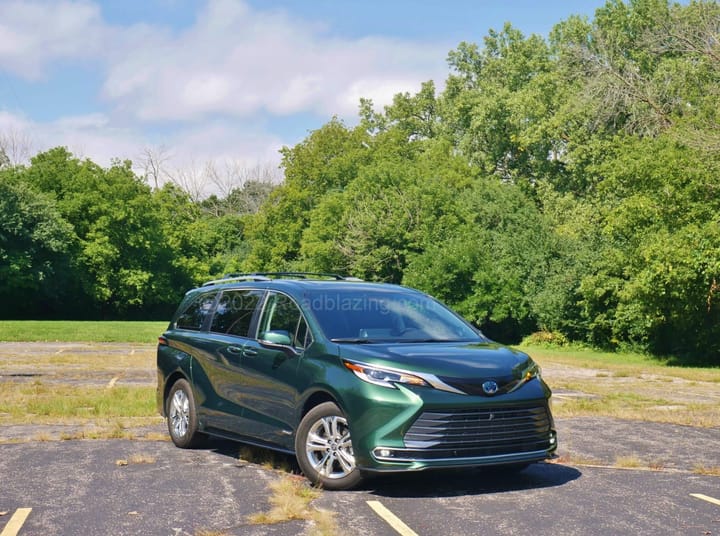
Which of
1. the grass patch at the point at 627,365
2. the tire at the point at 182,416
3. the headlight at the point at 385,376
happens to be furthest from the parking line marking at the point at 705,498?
the grass patch at the point at 627,365

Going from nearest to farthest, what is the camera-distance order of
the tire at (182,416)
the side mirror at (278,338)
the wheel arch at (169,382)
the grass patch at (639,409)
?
1. the side mirror at (278,338)
2. the tire at (182,416)
3. the wheel arch at (169,382)
4. the grass patch at (639,409)

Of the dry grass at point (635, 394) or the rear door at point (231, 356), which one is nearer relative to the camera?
the rear door at point (231, 356)

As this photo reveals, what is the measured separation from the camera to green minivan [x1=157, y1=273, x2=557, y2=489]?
745 centimetres

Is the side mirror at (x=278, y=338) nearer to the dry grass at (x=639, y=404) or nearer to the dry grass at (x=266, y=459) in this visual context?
the dry grass at (x=266, y=459)

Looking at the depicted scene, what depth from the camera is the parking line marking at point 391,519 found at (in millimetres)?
6297

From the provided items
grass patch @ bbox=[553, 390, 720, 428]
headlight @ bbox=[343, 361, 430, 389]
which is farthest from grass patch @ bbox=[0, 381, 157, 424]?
grass patch @ bbox=[553, 390, 720, 428]

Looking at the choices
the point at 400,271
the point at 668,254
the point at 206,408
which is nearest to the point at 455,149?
the point at 400,271

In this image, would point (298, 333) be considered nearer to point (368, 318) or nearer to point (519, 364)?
point (368, 318)

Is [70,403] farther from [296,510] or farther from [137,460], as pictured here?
[296,510]

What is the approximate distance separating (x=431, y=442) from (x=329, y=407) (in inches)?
37.8

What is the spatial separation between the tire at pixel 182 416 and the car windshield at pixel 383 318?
2.15 m

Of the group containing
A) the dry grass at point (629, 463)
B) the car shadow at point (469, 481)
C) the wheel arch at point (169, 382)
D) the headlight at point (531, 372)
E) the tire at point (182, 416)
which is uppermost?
the headlight at point (531, 372)

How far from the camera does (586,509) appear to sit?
23.2ft

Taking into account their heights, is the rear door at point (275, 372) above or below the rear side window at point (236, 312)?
below
